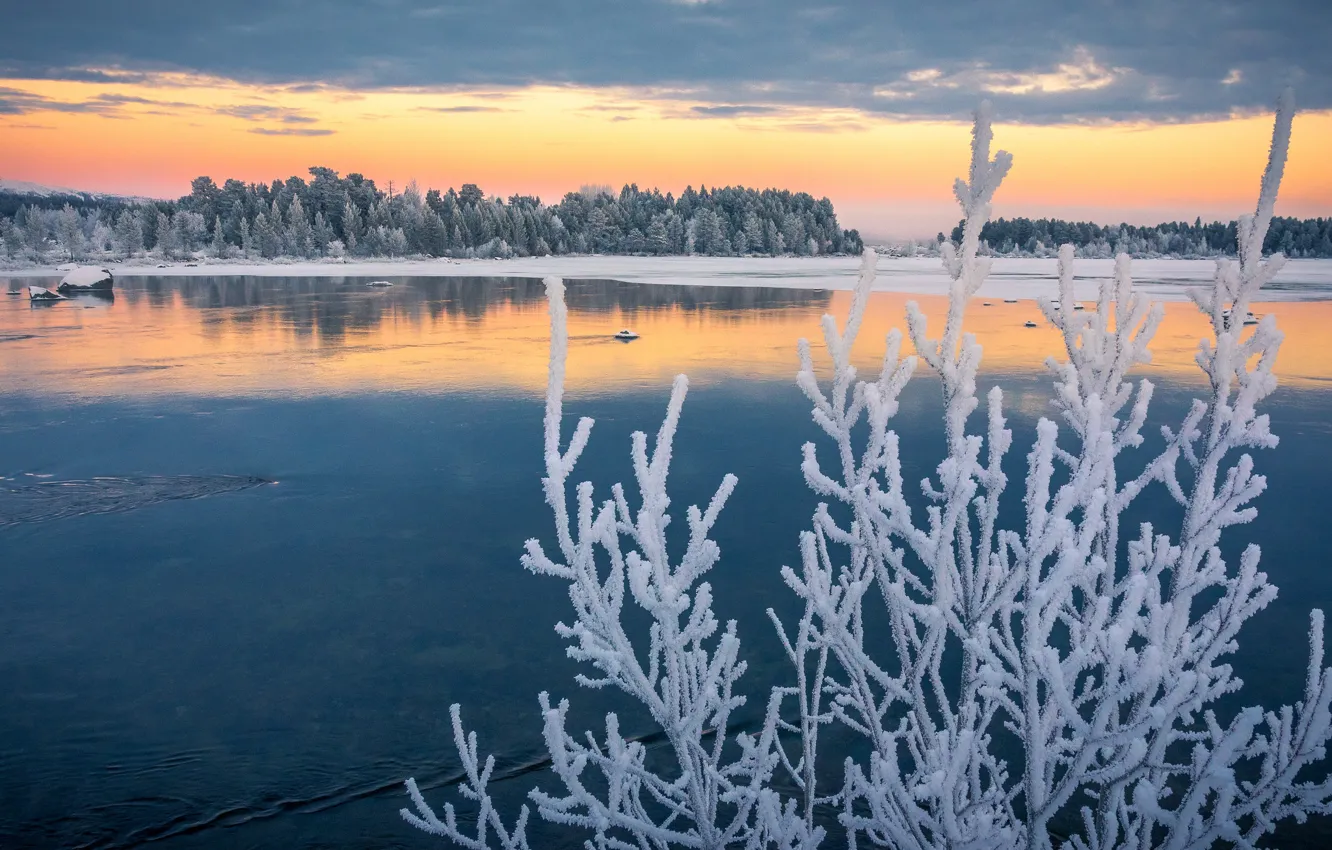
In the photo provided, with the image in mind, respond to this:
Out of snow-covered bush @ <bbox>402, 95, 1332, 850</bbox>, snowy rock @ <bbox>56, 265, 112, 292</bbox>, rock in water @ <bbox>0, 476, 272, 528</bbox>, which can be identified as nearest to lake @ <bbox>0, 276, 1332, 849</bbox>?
rock in water @ <bbox>0, 476, 272, 528</bbox>

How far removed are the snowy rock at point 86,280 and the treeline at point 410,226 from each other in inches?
2122

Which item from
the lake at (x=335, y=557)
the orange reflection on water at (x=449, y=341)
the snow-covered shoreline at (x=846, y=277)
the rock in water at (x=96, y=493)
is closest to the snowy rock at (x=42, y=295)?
the orange reflection on water at (x=449, y=341)

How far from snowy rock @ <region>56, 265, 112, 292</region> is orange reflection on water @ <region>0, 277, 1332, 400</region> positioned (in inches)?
96.4

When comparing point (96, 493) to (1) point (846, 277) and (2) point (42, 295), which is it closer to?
(2) point (42, 295)

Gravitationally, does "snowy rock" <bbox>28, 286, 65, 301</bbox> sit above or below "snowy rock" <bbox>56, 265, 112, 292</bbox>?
below

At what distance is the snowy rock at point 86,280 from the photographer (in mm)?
48250

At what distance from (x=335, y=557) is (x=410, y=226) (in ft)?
387

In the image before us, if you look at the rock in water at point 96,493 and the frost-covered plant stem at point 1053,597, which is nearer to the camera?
the frost-covered plant stem at point 1053,597

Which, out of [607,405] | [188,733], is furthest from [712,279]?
[188,733]

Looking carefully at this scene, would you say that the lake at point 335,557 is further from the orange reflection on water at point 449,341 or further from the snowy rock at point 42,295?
the snowy rock at point 42,295

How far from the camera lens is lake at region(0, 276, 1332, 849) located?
6805 mm

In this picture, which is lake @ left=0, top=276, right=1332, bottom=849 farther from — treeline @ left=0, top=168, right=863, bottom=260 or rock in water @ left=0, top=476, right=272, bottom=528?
treeline @ left=0, top=168, right=863, bottom=260

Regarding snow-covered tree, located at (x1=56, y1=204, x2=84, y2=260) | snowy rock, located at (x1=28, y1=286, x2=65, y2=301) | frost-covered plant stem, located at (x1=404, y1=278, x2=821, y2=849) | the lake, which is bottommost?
the lake

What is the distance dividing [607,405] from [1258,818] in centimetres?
1540
